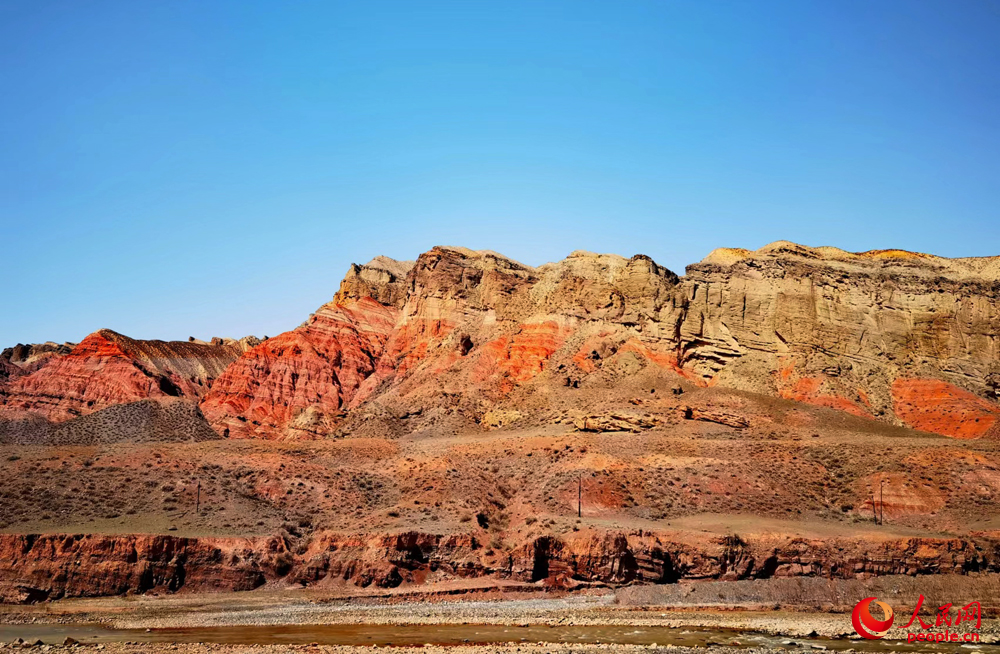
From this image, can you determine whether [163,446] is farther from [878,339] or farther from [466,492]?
[878,339]

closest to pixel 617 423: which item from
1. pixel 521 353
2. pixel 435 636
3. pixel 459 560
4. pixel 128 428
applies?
pixel 521 353

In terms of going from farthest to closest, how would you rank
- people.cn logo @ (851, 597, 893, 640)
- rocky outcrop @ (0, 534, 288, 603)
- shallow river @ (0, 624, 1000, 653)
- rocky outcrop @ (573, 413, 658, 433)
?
rocky outcrop @ (573, 413, 658, 433)
rocky outcrop @ (0, 534, 288, 603)
people.cn logo @ (851, 597, 893, 640)
shallow river @ (0, 624, 1000, 653)

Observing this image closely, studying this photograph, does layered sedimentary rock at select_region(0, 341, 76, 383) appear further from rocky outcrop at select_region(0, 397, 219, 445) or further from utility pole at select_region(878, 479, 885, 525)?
utility pole at select_region(878, 479, 885, 525)

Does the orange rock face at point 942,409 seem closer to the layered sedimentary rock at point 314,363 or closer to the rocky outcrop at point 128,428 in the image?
the layered sedimentary rock at point 314,363

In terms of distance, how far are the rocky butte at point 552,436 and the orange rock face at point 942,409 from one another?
0.84ft

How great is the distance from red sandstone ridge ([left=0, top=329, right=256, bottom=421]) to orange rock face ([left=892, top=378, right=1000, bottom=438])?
75.9 meters

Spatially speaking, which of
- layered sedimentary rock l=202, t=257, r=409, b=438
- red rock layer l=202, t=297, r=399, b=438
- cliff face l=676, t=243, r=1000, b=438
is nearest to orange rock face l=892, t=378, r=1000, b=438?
cliff face l=676, t=243, r=1000, b=438

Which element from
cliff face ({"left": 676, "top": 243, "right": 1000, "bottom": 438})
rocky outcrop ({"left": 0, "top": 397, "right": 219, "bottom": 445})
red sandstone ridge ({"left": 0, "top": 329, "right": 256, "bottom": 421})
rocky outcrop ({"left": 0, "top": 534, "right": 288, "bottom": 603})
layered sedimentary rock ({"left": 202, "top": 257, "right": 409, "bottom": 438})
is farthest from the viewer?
red sandstone ridge ({"left": 0, "top": 329, "right": 256, "bottom": 421})

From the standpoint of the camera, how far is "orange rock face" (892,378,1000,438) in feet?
291

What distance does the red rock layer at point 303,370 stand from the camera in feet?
390

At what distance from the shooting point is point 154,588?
59438 mm

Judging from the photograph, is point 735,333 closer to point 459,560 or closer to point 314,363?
point 459,560

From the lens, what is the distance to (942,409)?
91688mm

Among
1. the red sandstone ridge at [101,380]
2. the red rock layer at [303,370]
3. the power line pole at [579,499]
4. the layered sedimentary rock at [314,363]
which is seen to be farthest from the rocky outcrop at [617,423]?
the red sandstone ridge at [101,380]
